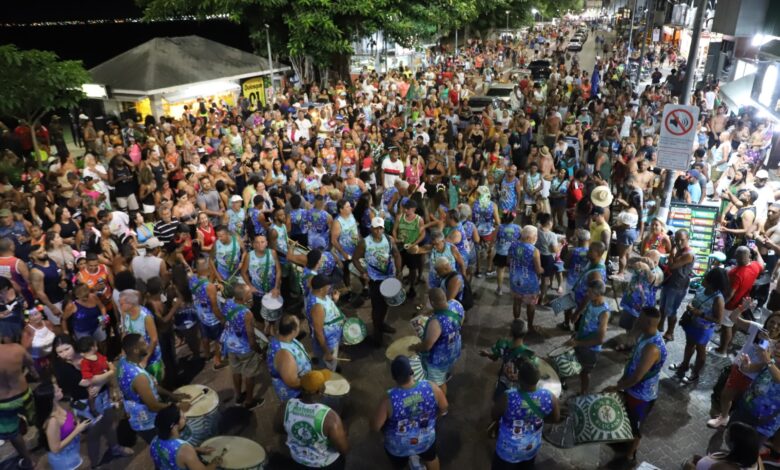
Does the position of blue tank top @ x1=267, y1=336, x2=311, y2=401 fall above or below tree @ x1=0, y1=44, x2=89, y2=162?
below

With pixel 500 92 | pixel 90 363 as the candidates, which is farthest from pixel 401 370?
pixel 500 92

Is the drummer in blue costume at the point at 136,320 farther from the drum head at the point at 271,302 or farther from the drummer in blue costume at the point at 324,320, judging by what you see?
the drummer in blue costume at the point at 324,320

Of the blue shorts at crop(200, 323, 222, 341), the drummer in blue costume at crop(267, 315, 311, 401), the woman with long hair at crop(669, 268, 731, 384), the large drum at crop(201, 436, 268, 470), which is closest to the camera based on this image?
the large drum at crop(201, 436, 268, 470)

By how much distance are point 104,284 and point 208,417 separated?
9.87ft

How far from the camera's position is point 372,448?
6.00 metres

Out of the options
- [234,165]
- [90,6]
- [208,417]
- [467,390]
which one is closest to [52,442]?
[208,417]

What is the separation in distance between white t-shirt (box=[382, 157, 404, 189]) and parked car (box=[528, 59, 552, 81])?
2201 cm

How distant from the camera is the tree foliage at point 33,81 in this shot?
1284 centimetres

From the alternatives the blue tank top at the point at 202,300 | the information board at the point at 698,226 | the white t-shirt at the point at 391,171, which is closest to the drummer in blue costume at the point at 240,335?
the blue tank top at the point at 202,300

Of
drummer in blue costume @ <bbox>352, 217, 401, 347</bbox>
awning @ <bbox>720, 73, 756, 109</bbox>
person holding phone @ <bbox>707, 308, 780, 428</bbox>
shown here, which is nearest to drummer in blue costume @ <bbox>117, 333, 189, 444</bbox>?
drummer in blue costume @ <bbox>352, 217, 401, 347</bbox>

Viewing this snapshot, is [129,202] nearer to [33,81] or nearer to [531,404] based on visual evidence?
[33,81]

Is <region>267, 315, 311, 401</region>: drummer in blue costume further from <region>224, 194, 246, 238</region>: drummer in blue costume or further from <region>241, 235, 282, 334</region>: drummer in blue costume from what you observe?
<region>224, 194, 246, 238</region>: drummer in blue costume

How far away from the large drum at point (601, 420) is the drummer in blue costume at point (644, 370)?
0.66 feet

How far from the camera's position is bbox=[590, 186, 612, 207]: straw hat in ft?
30.2
